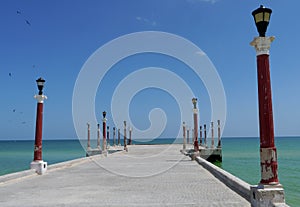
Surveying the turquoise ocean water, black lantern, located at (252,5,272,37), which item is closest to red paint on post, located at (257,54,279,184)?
black lantern, located at (252,5,272,37)

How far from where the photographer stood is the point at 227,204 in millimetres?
7875

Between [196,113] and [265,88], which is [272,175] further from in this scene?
[196,113]

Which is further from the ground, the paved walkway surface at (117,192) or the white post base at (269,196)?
the white post base at (269,196)

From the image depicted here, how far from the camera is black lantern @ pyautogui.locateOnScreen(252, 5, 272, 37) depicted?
24.3 feet

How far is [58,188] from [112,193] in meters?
1.98

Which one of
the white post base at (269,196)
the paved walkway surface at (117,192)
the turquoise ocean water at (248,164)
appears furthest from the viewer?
the turquoise ocean water at (248,164)

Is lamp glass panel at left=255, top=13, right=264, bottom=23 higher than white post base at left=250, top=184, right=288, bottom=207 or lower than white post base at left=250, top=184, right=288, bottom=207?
higher

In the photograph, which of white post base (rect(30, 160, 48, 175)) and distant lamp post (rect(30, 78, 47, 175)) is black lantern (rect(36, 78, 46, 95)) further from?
white post base (rect(30, 160, 48, 175))

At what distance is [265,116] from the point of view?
7363mm

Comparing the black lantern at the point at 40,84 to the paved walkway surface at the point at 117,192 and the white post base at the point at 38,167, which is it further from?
the paved walkway surface at the point at 117,192

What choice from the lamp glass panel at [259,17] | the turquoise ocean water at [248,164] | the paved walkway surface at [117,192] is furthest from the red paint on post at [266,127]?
the turquoise ocean water at [248,164]

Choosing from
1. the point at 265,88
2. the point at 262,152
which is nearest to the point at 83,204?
the point at 262,152

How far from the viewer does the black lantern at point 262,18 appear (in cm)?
741

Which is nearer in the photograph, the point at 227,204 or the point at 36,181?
the point at 227,204
